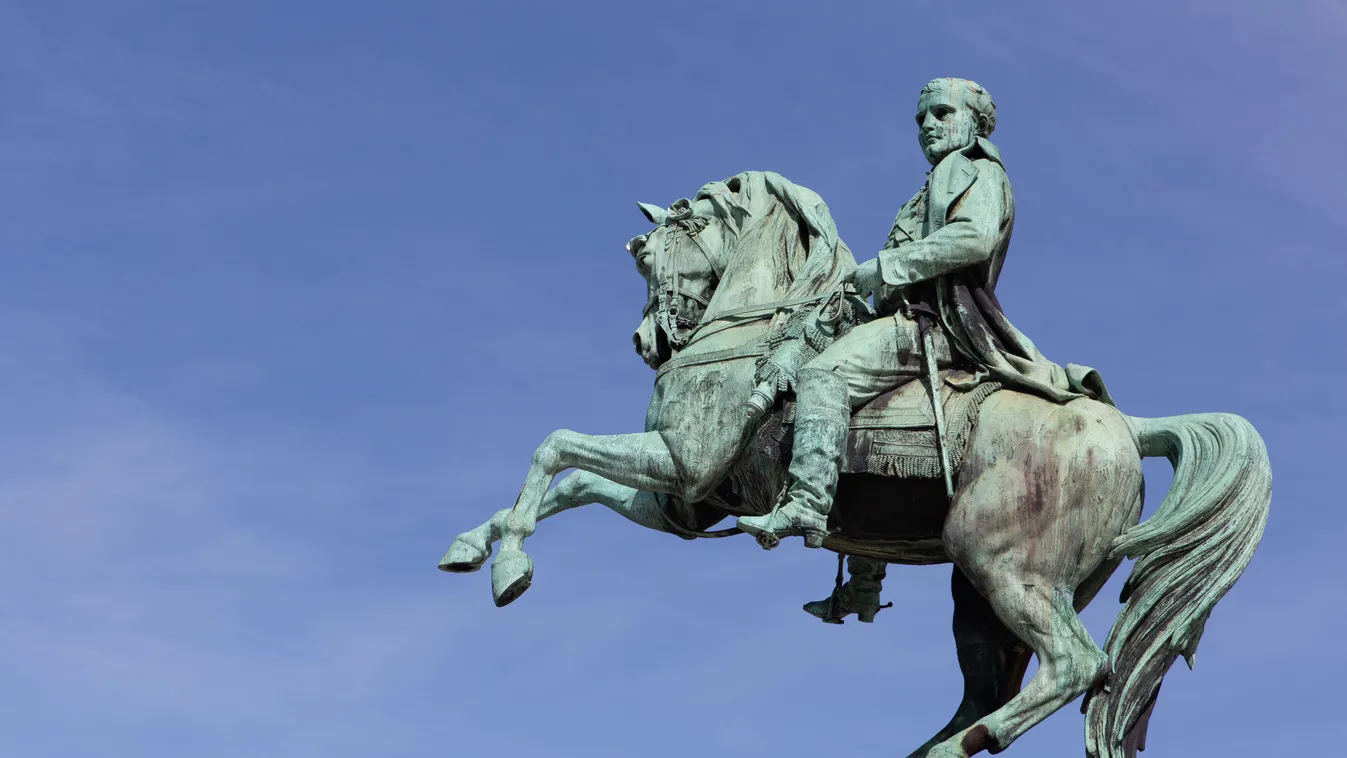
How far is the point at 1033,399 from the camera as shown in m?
12.6

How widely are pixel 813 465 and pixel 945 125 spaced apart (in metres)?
2.31

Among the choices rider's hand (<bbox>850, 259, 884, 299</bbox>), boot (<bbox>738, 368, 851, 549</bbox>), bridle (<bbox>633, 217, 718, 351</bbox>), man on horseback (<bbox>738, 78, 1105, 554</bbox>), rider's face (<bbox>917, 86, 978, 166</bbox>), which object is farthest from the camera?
bridle (<bbox>633, 217, 718, 351</bbox>)

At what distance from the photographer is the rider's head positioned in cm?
1347

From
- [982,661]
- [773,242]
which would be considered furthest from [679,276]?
[982,661]

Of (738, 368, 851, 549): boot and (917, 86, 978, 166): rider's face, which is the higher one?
(917, 86, 978, 166): rider's face

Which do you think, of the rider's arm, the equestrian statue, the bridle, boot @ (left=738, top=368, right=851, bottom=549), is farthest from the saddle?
the bridle

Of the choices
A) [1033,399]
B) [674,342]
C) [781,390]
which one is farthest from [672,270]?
[1033,399]

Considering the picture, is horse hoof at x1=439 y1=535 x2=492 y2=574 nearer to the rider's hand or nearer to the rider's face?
the rider's hand

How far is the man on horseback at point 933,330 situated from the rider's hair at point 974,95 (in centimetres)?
13

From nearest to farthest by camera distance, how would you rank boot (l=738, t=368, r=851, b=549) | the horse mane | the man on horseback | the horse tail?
the horse tail < boot (l=738, t=368, r=851, b=549) < the man on horseback < the horse mane

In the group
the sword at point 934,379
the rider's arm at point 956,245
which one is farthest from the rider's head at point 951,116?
the sword at point 934,379

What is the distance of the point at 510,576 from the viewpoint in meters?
13.1

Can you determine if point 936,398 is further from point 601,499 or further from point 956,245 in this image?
point 601,499

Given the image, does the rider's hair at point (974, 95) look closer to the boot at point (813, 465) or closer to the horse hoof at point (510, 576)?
the boot at point (813, 465)
